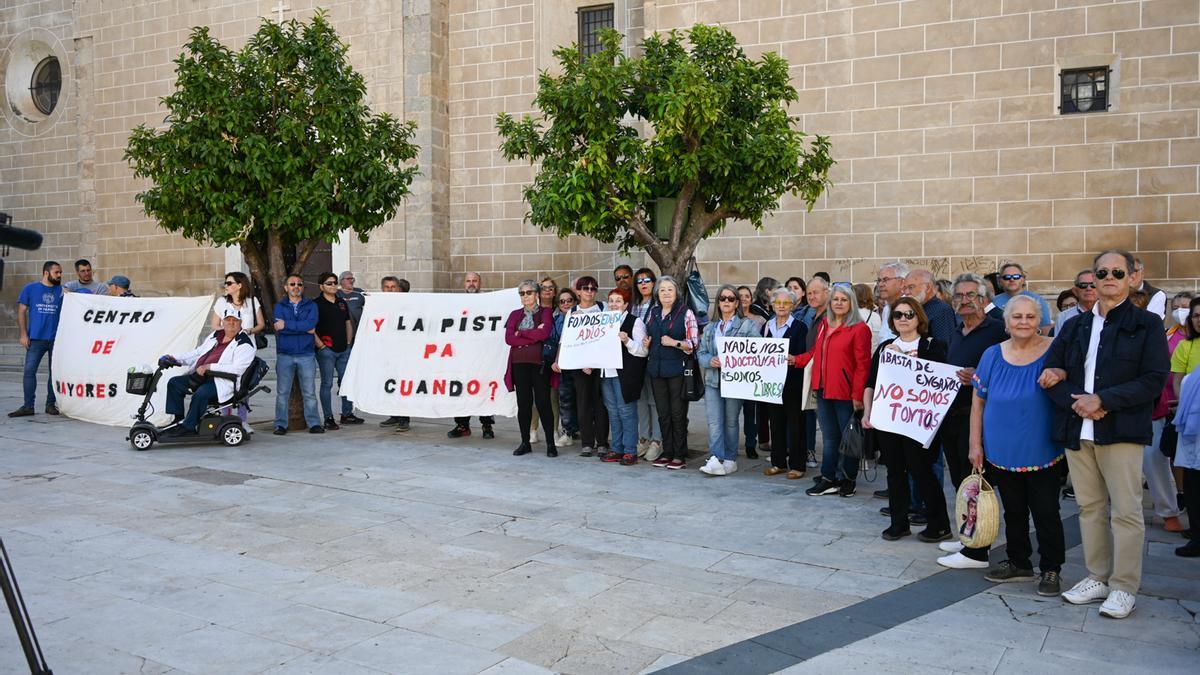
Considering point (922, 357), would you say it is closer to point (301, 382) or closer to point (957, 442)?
point (957, 442)

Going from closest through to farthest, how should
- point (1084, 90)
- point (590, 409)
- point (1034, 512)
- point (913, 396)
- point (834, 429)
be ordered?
1. point (1034, 512)
2. point (913, 396)
3. point (834, 429)
4. point (590, 409)
5. point (1084, 90)

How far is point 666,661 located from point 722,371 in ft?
15.5

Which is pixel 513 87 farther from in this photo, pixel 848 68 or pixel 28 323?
pixel 28 323

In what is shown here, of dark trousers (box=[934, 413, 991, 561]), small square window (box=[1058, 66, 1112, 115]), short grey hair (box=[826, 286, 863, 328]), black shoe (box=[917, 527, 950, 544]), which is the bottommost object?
black shoe (box=[917, 527, 950, 544])

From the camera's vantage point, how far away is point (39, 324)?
13.1 m

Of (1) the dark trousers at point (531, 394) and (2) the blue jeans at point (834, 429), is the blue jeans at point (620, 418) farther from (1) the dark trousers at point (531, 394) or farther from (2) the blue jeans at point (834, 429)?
(2) the blue jeans at point (834, 429)

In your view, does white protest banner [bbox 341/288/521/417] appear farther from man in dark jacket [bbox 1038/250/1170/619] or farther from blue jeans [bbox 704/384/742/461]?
man in dark jacket [bbox 1038/250/1170/619]

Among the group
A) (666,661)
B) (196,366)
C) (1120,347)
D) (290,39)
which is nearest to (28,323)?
(196,366)

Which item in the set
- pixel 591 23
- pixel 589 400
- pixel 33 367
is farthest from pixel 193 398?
pixel 591 23

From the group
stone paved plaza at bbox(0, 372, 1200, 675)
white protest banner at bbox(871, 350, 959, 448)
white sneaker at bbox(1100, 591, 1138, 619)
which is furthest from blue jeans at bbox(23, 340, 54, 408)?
white sneaker at bbox(1100, 591, 1138, 619)

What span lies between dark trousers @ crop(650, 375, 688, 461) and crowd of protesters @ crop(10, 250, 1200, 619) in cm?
2

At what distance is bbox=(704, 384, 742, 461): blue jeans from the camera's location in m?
9.22

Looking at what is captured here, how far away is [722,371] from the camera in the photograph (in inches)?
357

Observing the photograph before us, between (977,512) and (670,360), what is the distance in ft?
12.5
